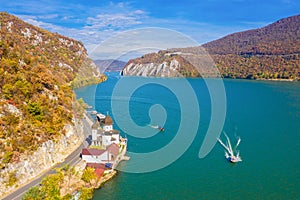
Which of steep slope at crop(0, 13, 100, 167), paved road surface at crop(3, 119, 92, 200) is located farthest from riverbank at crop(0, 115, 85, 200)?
steep slope at crop(0, 13, 100, 167)

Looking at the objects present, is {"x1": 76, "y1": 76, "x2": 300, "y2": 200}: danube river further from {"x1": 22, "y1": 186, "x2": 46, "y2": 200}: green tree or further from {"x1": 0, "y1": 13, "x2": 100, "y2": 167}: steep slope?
{"x1": 0, "y1": 13, "x2": 100, "y2": 167}: steep slope

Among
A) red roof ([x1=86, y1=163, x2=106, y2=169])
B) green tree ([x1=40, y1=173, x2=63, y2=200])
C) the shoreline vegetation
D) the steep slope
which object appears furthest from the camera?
red roof ([x1=86, y1=163, x2=106, y2=169])

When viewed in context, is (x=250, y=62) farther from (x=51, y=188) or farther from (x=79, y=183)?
(x=51, y=188)

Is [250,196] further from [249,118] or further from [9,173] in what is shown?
[249,118]

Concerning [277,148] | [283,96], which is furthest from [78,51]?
[277,148]

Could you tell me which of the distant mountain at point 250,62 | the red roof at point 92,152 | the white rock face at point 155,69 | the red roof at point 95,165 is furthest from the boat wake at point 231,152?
the white rock face at point 155,69

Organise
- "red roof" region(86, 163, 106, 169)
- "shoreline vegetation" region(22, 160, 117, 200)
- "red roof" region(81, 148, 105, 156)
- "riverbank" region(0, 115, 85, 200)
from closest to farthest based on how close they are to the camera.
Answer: "shoreline vegetation" region(22, 160, 117, 200) < "riverbank" region(0, 115, 85, 200) < "red roof" region(86, 163, 106, 169) < "red roof" region(81, 148, 105, 156)

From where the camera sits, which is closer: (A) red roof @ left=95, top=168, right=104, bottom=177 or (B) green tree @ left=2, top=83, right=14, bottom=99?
(A) red roof @ left=95, top=168, right=104, bottom=177
